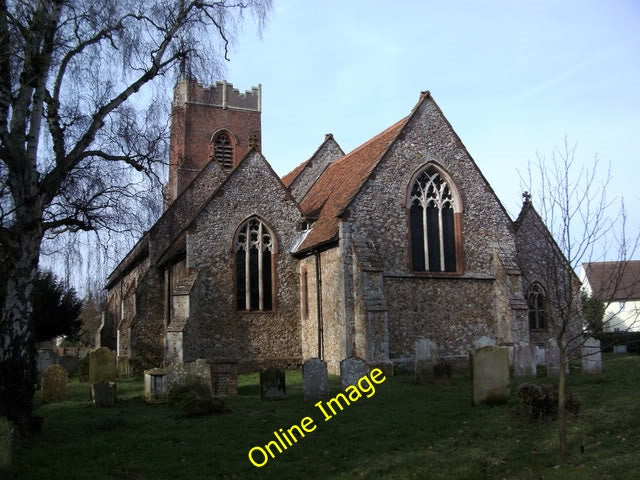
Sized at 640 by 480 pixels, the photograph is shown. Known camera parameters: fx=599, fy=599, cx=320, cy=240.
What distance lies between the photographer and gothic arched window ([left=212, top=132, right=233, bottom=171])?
108 feet

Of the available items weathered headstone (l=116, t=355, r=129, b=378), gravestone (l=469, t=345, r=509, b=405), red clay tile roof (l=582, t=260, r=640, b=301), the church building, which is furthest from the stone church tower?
gravestone (l=469, t=345, r=509, b=405)

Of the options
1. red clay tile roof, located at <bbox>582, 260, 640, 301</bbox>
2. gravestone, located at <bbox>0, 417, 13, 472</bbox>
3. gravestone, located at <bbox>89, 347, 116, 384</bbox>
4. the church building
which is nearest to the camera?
gravestone, located at <bbox>0, 417, 13, 472</bbox>

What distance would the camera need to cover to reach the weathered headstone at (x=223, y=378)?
13906 millimetres

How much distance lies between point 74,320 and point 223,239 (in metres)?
12.6

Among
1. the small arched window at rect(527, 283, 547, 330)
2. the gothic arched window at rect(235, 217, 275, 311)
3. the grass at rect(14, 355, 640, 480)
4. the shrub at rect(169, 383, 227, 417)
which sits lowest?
the grass at rect(14, 355, 640, 480)

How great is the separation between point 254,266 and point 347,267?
3734 mm

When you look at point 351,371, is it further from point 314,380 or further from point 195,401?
point 195,401

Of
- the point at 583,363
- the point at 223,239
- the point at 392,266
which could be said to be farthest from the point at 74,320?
the point at 583,363

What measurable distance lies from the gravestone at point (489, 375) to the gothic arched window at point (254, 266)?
961cm

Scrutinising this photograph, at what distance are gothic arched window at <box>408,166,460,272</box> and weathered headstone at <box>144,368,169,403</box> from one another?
8.67m

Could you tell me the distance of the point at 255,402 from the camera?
12.8m

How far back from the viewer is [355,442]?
921 cm

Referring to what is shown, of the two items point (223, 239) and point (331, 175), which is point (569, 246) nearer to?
point (223, 239)

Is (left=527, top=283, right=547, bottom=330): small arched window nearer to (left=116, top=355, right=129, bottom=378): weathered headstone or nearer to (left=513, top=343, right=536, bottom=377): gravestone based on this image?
(left=513, top=343, right=536, bottom=377): gravestone
